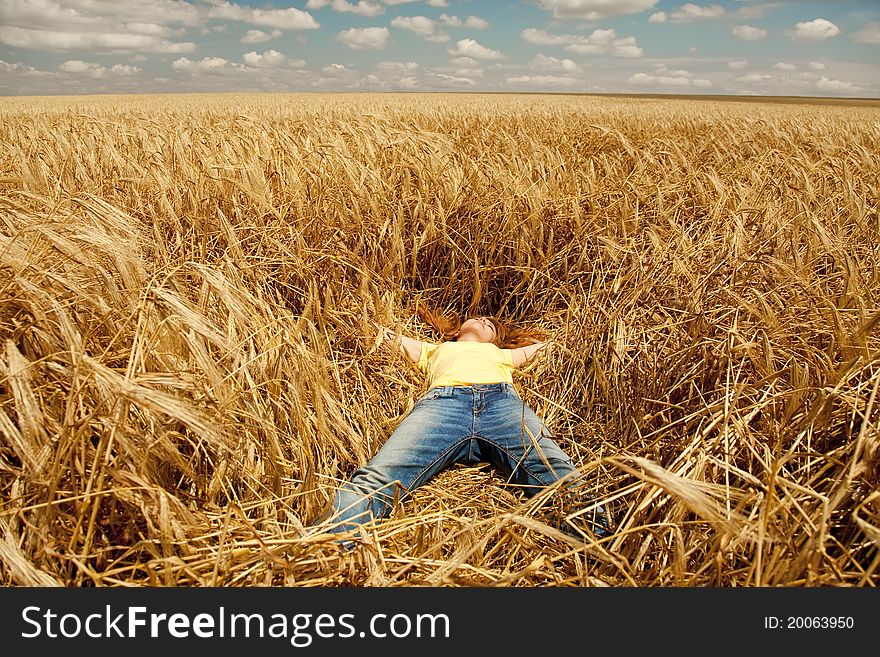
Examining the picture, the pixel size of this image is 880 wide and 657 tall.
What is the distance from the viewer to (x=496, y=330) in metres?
2.49

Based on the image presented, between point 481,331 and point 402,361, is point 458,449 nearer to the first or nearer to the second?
point 402,361

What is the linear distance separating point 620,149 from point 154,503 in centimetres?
404

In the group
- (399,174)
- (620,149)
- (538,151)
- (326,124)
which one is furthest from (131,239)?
(326,124)

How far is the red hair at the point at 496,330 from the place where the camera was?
8.07 ft

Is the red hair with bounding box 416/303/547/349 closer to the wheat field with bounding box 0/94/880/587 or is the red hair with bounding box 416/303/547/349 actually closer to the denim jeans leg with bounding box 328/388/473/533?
the wheat field with bounding box 0/94/880/587

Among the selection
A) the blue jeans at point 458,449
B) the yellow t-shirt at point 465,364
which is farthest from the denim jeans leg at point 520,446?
the yellow t-shirt at point 465,364

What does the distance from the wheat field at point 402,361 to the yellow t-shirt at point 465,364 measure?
4.9 inches

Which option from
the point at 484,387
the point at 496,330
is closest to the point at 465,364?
the point at 484,387

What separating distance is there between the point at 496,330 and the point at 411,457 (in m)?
1.02

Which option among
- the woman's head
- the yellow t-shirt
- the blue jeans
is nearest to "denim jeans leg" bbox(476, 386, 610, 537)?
the blue jeans

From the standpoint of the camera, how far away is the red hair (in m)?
2.46

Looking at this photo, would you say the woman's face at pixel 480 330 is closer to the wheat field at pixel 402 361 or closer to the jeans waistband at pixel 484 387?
the wheat field at pixel 402 361

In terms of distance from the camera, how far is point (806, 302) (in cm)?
175

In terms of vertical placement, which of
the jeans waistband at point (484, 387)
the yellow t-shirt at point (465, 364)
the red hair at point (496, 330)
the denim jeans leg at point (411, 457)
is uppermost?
the red hair at point (496, 330)
